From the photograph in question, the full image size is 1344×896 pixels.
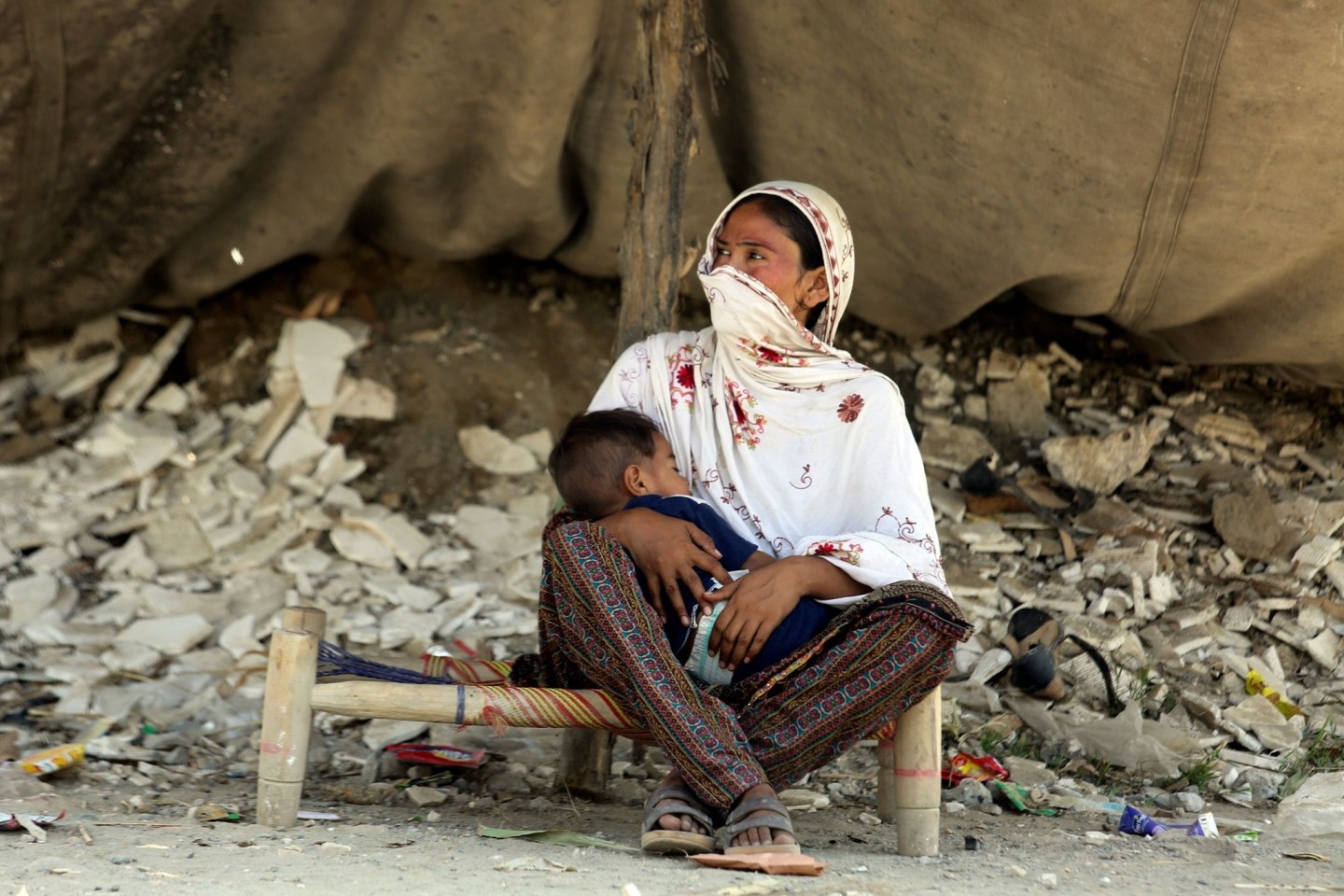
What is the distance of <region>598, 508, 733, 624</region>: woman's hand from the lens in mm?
2463

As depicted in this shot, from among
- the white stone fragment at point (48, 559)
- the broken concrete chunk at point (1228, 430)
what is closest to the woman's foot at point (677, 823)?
the white stone fragment at point (48, 559)

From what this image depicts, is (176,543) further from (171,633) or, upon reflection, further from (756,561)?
(756,561)

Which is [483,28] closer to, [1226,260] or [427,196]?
[427,196]

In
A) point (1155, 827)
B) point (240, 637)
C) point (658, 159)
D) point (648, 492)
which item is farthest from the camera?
point (240, 637)

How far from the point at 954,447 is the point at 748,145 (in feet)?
4.07

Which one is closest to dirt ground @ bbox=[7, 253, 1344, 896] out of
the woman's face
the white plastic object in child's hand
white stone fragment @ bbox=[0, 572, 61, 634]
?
the white plastic object in child's hand

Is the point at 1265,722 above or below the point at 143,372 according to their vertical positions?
below

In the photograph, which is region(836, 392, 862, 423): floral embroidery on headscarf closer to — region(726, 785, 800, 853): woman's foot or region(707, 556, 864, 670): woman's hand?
region(707, 556, 864, 670): woman's hand

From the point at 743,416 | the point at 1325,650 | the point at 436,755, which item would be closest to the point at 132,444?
the point at 436,755

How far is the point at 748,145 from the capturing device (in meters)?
4.02

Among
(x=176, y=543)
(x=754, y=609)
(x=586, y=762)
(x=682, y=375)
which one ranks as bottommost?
(x=586, y=762)

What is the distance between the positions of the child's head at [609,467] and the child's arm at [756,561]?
0.21m

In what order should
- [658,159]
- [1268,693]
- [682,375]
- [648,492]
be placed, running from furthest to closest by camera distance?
[1268,693] < [658,159] < [682,375] < [648,492]

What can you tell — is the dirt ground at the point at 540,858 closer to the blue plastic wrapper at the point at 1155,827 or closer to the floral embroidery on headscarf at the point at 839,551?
the blue plastic wrapper at the point at 1155,827
